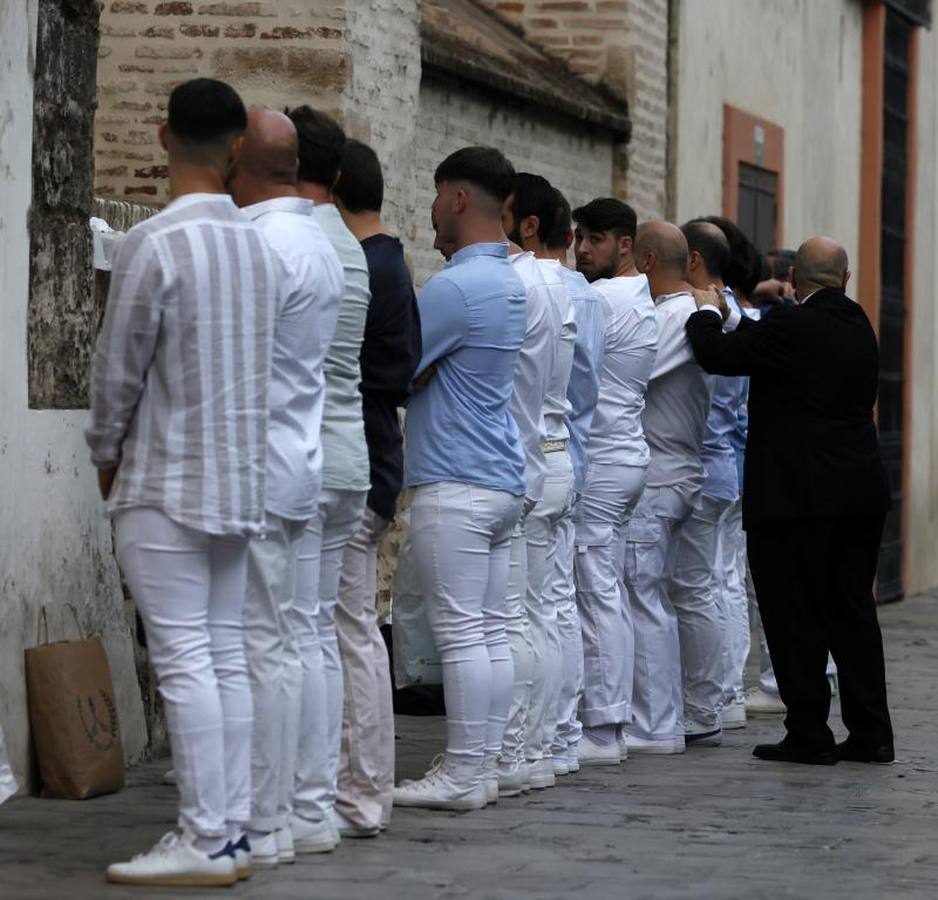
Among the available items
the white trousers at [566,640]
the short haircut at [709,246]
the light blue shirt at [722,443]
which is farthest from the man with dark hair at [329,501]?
the light blue shirt at [722,443]

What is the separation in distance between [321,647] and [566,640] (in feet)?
6.39

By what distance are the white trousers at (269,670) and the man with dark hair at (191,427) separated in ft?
0.77

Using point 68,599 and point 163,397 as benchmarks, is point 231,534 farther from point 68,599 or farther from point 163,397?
point 68,599

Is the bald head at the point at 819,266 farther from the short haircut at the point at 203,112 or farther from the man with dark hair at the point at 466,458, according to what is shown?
the short haircut at the point at 203,112

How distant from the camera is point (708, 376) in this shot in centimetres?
992

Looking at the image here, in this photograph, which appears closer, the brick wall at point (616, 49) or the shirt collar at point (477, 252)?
the shirt collar at point (477, 252)

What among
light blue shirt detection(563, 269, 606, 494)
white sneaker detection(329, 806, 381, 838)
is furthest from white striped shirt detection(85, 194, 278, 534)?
light blue shirt detection(563, 269, 606, 494)

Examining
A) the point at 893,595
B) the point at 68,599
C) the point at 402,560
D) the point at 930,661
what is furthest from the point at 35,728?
the point at 893,595

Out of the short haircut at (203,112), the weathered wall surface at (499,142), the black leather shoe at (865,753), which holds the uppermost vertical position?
the weathered wall surface at (499,142)

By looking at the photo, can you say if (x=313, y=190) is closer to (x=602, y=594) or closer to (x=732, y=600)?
(x=602, y=594)

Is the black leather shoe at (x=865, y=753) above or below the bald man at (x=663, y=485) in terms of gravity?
below

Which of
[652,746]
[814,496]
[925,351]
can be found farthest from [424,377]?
[925,351]

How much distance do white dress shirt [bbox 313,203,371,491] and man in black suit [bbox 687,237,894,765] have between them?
2573mm

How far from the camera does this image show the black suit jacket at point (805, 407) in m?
9.35
